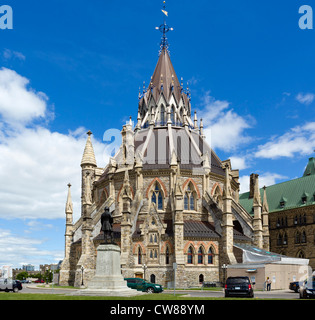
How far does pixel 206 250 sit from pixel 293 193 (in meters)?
26.4

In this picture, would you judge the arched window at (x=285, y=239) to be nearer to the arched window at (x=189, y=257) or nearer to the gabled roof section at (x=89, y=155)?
the arched window at (x=189, y=257)

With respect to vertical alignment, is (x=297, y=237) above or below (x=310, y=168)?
below

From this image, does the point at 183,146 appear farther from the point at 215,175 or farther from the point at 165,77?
the point at 165,77

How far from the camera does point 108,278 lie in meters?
21.8

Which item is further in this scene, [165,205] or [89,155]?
[89,155]

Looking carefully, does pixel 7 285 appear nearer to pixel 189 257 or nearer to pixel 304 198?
pixel 189 257

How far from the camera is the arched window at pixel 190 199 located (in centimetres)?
4900

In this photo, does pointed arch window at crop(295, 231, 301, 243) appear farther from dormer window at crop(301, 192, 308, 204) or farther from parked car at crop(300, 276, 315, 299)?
parked car at crop(300, 276, 315, 299)

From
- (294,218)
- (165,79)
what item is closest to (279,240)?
(294,218)

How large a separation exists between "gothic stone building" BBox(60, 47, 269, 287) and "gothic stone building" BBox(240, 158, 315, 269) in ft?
32.4

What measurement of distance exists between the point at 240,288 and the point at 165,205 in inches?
955

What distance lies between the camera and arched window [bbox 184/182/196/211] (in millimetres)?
49000

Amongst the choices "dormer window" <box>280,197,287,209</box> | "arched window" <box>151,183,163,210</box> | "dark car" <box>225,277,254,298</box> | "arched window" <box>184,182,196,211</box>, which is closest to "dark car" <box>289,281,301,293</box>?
"dark car" <box>225,277,254,298</box>
